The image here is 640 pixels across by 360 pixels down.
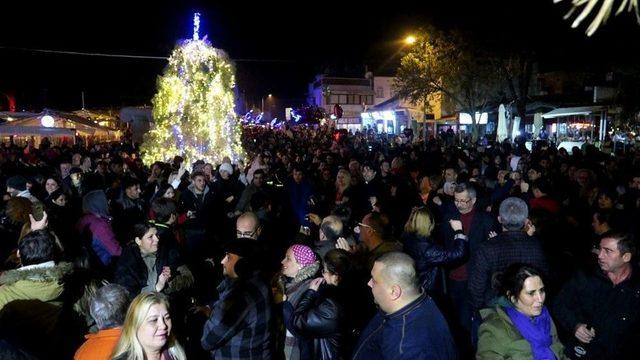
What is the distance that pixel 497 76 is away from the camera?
27.8 m

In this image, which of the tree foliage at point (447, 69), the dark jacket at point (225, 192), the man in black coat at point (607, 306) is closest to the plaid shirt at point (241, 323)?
the man in black coat at point (607, 306)

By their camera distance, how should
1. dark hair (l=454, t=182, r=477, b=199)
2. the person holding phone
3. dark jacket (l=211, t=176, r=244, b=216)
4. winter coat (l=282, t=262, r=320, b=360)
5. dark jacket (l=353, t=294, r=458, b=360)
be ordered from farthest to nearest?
dark jacket (l=211, t=176, r=244, b=216)
dark hair (l=454, t=182, r=477, b=199)
the person holding phone
winter coat (l=282, t=262, r=320, b=360)
dark jacket (l=353, t=294, r=458, b=360)

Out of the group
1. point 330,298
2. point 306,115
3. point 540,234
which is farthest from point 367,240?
point 306,115

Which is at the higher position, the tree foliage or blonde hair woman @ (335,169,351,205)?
the tree foliage

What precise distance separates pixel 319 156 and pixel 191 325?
10.6 metres

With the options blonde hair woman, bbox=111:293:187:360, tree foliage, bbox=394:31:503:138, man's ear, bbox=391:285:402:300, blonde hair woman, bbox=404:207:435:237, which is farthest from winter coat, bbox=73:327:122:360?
tree foliage, bbox=394:31:503:138

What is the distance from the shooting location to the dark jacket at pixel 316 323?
3553 mm

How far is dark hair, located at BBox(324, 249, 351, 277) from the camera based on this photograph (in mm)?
3930

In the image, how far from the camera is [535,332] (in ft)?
11.1

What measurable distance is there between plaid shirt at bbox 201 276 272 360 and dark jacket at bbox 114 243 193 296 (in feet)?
4.52

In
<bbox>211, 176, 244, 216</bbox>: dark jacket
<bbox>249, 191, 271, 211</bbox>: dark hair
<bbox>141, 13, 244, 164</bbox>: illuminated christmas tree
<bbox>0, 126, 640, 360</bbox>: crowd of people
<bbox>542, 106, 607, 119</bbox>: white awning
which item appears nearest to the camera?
<bbox>0, 126, 640, 360</bbox>: crowd of people

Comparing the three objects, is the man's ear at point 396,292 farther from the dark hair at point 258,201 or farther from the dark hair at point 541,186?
the dark hair at point 541,186

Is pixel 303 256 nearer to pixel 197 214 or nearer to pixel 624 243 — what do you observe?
pixel 624 243

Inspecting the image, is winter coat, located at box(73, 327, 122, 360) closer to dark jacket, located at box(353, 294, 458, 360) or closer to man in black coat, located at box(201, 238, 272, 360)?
man in black coat, located at box(201, 238, 272, 360)
